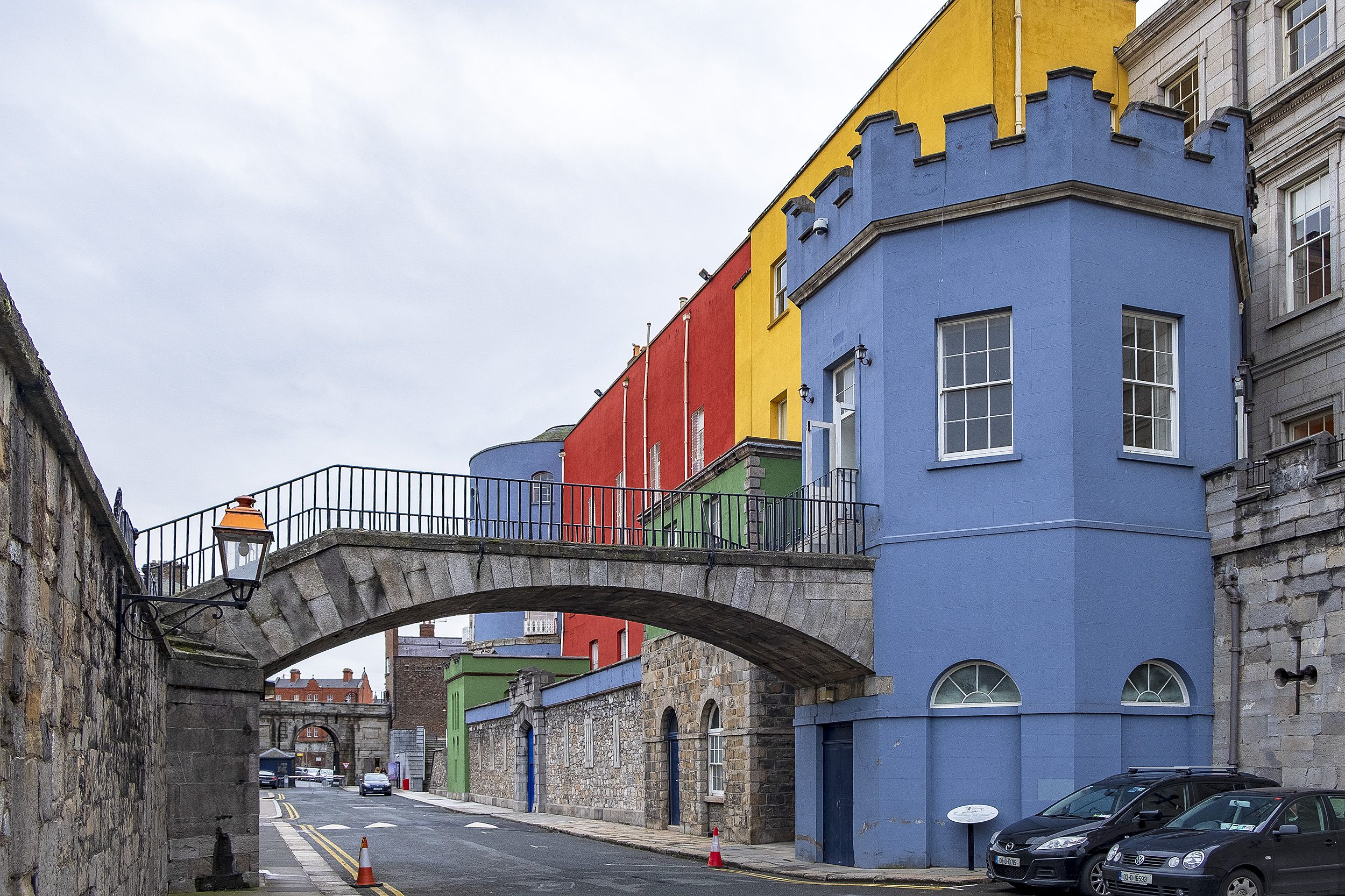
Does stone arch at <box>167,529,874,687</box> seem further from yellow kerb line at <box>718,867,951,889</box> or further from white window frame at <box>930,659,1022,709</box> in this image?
yellow kerb line at <box>718,867,951,889</box>

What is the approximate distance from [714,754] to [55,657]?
1984cm

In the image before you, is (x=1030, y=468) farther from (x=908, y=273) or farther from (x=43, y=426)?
(x=43, y=426)

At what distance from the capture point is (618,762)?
3183 centimetres

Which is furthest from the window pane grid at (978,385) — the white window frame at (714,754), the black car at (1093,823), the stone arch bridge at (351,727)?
the stone arch bridge at (351,727)

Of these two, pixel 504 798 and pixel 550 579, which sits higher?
pixel 550 579

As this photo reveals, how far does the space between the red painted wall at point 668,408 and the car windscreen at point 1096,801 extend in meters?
13.5

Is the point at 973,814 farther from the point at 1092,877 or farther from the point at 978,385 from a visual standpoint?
the point at 978,385

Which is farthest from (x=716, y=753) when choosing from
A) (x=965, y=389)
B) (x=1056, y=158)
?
(x=1056, y=158)

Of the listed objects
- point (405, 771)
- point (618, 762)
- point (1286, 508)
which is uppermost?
point (1286, 508)

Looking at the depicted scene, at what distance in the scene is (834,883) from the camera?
1562 cm

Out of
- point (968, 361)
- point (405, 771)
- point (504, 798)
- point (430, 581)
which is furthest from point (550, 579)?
point (405, 771)

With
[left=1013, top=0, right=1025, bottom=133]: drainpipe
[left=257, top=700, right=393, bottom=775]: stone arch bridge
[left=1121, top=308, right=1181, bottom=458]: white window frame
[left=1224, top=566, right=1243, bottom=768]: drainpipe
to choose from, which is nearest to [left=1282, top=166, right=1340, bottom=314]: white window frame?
[left=1121, top=308, right=1181, bottom=458]: white window frame

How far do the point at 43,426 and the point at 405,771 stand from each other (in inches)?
2591

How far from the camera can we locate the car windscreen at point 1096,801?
13109 millimetres
